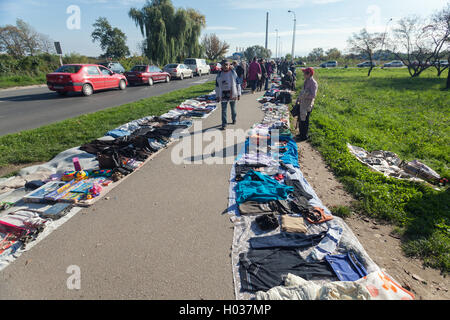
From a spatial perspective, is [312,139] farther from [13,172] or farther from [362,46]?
[362,46]

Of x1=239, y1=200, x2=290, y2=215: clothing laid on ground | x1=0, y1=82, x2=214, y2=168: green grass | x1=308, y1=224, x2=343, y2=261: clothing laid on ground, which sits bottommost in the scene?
x1=308, y1=224, x2=343, y2=261: clothing laid on ground

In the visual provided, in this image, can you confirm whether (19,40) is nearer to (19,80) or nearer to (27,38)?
(27,38)

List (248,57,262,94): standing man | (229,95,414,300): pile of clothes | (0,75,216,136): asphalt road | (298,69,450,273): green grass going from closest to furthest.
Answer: (229,95,414,300): pile of clothes → (298,69,450,273): green grass → (0,75,216,136): asphalt road → (248,57,262,94): standing man

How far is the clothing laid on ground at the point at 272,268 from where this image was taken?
265 centimetres

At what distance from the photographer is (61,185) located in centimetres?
438

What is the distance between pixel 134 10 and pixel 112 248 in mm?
32507

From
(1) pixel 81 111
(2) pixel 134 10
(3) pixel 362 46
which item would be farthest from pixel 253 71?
(3) pixel 362 46

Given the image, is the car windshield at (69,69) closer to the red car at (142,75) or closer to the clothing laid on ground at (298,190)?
the red car at (142,75)

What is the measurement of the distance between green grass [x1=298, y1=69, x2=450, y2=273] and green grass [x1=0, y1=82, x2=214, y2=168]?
22.9 feet

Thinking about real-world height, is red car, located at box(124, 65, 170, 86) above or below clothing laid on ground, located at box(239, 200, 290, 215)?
above

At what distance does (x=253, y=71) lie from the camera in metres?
15.0

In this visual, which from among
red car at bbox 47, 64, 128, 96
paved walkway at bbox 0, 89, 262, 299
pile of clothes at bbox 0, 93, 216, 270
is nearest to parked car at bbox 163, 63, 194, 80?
red car at bbox 47, 64, 128, 96

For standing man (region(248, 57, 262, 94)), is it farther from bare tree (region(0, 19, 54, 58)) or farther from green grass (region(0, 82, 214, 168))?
bare tree (region(0, 19, 54, 58))

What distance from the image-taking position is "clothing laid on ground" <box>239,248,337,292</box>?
2646 mm
